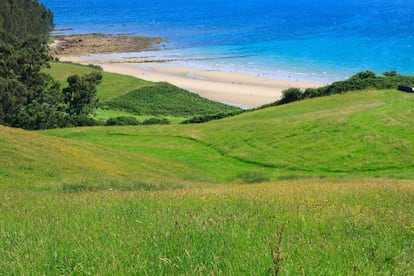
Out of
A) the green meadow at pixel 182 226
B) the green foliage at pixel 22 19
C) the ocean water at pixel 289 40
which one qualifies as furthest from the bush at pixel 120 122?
the ocean water at pixel 289 40

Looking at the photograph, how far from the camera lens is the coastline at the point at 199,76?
78250mm

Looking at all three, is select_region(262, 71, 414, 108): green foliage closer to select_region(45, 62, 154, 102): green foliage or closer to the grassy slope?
the grassy slope

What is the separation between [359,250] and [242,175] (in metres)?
23.2

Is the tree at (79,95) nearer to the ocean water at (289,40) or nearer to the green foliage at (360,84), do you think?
the green foliage at (360,84)

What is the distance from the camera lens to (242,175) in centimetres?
2888

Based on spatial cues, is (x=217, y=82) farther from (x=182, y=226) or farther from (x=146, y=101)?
(x=182, y=226)

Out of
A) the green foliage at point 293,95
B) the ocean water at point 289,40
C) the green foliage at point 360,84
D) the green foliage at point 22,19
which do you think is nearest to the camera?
the green foliage at point 360,84

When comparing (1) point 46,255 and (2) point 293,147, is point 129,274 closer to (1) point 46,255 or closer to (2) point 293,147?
(1) point 46,255

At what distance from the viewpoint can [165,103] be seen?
75.4m

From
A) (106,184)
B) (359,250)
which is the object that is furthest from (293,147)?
(359,250)

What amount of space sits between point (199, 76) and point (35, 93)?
39.3m

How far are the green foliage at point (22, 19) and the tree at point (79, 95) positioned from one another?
1129 inches

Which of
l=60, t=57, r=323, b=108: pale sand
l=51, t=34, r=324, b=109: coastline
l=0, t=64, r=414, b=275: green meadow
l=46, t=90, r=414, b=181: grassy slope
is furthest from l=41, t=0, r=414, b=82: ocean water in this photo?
l=0, t=64, r=414, b=275: green meadow

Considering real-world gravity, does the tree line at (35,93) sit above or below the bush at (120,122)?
above
